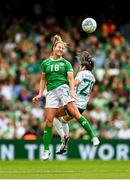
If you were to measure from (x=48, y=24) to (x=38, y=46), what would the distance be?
2.46m


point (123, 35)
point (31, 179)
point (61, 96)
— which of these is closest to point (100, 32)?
point (123, 35)

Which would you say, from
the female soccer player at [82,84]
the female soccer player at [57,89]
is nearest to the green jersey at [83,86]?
the female soccer player at [82,84]

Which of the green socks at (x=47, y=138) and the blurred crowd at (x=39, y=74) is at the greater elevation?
the blurred crowd at (x=39, y=74)

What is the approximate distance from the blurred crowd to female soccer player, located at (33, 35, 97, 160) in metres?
6.41

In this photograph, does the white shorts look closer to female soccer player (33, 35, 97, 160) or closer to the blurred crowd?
female soccer player (33, 35, 97, 160)

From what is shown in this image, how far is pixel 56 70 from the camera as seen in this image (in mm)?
17891

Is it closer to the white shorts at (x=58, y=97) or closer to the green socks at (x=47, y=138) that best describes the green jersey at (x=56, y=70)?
the white shorts at (x=58, y=97)

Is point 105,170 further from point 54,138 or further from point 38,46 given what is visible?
point 38,46

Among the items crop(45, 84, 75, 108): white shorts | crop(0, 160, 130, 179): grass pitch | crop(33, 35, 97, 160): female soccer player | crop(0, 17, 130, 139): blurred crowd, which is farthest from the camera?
crop(0, 17, 130, 139): blurred crowd

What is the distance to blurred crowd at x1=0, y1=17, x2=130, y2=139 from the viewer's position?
25250 millimetres

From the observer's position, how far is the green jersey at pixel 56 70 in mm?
17891

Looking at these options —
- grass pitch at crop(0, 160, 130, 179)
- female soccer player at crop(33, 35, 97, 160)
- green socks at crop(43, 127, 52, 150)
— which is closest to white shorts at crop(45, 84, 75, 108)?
female soccer player at crop(33, 35, 97, 160)

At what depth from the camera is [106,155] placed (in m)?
23.7

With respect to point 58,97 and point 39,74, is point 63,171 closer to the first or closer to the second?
point 58,97
